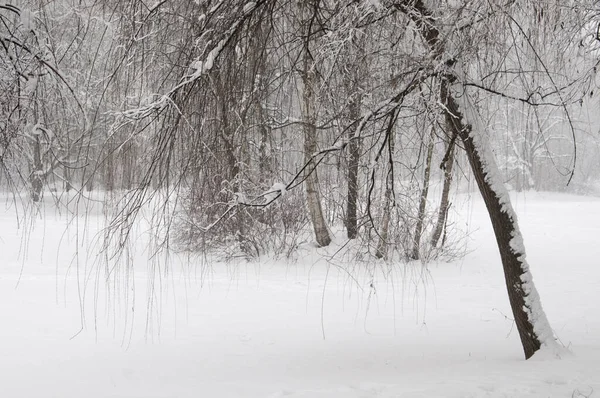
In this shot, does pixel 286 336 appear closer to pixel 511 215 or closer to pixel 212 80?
pixel 511 215

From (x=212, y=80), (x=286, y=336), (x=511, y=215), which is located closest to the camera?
(x=212, y=80)

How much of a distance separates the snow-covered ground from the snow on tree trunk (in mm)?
A: 273

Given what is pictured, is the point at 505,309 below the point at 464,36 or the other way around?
below

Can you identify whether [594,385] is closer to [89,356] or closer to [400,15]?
[400,15]

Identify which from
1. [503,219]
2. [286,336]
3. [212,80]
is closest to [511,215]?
[503,219]

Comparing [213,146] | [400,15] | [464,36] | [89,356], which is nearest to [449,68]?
[464,36]

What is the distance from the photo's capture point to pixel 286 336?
6969mm

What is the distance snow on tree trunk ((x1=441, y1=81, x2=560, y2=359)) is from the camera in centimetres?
473

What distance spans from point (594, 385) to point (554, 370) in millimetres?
394

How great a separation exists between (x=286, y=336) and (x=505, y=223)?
316 cm

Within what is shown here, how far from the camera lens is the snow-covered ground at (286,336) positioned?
4668 mm

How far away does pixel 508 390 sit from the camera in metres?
4.20

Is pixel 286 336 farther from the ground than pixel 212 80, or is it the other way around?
pixel 212 80

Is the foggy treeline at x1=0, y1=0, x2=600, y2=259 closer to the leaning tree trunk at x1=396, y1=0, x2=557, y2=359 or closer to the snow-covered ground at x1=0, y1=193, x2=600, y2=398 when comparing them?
the leaning tree trunk at x1=396, y1=0, x2=557, y2=359
